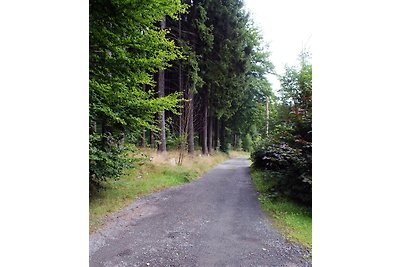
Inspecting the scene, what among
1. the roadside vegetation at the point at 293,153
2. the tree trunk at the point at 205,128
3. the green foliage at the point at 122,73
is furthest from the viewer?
the tree trunk at the point at 205,128

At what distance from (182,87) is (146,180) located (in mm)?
1120

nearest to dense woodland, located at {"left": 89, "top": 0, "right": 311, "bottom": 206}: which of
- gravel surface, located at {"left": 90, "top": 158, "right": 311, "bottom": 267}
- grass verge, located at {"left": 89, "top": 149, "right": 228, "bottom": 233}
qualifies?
grass verge, located at {"left": 89, "top": 149, "right": 228, "bottom": 233}

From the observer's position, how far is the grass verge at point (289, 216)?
194 cm

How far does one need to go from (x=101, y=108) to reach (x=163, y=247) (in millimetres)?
1132

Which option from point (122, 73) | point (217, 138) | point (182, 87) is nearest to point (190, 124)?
point (182, 87)

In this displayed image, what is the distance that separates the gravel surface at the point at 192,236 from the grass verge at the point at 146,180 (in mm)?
117

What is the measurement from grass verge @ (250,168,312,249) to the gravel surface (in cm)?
8

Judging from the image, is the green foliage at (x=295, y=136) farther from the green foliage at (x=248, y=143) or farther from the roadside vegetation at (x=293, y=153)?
the green foliage at (x=248, y=143)

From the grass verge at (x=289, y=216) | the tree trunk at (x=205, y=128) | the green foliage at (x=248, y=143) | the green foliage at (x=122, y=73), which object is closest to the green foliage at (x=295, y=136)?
the grass verge at (x=289, y=216)

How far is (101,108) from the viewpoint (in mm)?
2035
